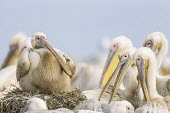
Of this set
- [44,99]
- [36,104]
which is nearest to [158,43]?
[44,99]

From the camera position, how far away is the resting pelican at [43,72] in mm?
13000

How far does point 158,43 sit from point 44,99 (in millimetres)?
2010

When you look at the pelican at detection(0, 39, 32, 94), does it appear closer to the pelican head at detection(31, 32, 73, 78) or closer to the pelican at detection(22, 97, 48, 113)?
the pelican head at detection(31, 32, 73, 78)

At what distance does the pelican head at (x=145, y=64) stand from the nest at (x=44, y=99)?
71cm

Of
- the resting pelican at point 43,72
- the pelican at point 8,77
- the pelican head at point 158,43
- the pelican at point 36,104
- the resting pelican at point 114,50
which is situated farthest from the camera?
the resting pelican at point 114,50

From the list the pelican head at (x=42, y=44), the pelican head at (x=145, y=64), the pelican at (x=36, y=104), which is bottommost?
the pelican at (x=36, y=104)

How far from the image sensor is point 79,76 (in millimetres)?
18906

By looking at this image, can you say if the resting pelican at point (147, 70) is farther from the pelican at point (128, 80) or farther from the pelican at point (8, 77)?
the pelican at point (8, 77)

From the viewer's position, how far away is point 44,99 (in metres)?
12.7

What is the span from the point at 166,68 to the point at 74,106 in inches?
196

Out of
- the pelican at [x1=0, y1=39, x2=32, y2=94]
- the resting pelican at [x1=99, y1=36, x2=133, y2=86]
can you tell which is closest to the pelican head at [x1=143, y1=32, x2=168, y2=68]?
the pelican at [x1=0, y1=39, x2=32, y2=94]

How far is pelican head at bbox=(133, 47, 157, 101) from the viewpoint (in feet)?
42.5

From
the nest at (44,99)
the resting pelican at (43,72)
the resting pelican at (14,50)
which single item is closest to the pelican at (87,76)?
the resting pelican at (14,50)

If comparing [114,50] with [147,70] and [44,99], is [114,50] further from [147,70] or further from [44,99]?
[44,99]
